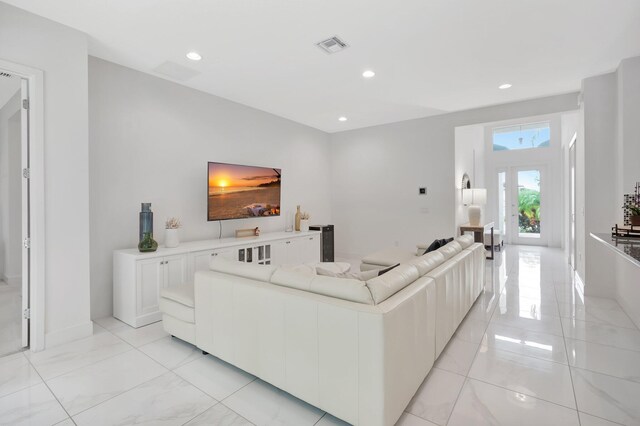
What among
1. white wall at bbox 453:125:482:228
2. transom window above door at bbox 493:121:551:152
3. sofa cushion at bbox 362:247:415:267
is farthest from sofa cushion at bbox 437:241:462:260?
transom window above door at bbox 493:121:551:152

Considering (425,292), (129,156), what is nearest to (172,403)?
(425,292)

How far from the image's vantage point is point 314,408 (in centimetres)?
188

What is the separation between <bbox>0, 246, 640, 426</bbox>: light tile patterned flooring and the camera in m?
1.80

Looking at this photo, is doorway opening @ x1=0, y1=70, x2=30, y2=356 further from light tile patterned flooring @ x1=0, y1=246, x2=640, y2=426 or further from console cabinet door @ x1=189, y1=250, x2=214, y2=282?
console cabinet door @ x1=189, y1=250, x2=214, y2=282

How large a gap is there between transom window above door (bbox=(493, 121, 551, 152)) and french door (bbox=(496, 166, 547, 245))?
2.01 ft

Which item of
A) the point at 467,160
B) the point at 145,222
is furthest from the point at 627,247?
the point at 467,160

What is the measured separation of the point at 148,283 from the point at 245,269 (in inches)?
62.5

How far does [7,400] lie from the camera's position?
6.48ft

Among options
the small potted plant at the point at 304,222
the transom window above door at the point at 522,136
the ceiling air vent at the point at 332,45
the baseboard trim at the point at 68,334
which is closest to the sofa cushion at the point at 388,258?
the small potted plant at the point at 304,222

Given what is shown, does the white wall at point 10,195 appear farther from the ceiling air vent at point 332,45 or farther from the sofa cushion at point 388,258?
the sofa cushion at point 388,258

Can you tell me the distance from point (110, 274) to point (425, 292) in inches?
132

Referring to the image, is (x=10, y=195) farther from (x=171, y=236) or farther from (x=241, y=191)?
(x=241, y=191)

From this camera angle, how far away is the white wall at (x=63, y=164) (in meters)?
2.64

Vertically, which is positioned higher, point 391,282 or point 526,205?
point 526,205
